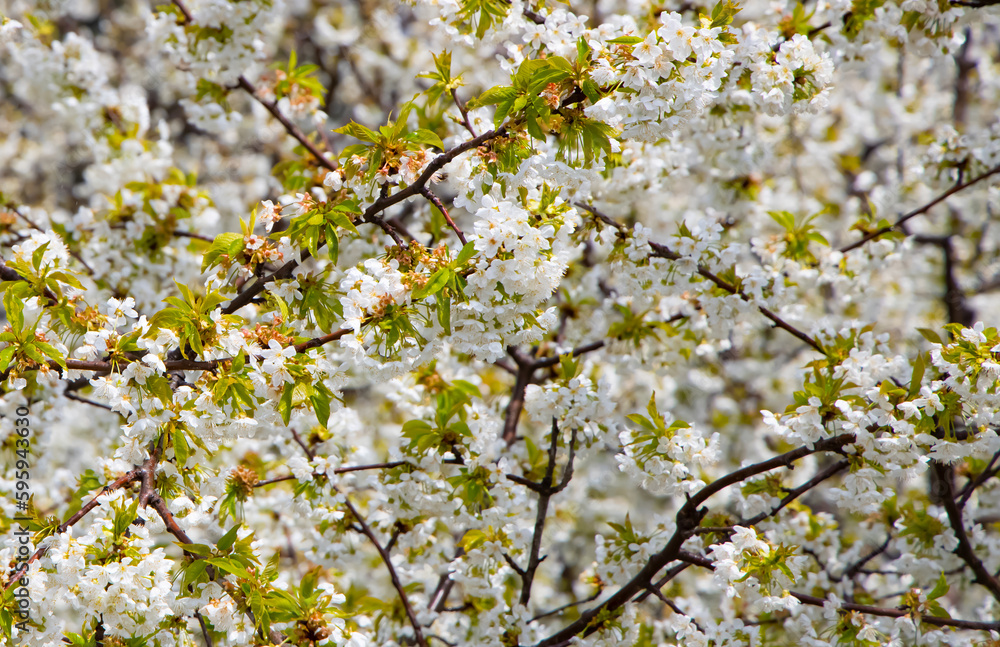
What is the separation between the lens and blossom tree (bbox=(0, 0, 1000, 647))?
2387mm

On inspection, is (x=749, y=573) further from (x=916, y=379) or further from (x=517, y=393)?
(x=517, y=393)

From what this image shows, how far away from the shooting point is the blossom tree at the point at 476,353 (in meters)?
2.39

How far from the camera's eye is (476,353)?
7.97ft

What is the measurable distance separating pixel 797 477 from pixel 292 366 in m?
5.82

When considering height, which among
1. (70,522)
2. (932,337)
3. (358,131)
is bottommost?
(70,522)

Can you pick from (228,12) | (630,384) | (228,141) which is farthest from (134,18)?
(630,384)

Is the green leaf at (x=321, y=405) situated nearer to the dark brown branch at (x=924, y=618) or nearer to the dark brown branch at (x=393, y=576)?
the dark brown branch at (x=393, y=576)

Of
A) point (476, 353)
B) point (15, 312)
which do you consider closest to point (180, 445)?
point (15, 312)

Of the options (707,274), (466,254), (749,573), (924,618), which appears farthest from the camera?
(707,274)

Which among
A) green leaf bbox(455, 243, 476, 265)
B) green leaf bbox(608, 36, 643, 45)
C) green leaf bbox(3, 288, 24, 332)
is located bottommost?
green leaf bbox(3, 288, 24, 332)

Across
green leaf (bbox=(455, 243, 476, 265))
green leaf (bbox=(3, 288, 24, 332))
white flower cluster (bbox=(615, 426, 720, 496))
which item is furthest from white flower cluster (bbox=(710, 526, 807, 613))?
green leaf (bbox=(3, 288, 24, 332))

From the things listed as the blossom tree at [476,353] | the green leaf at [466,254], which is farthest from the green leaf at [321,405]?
the green leaf at [466,254]

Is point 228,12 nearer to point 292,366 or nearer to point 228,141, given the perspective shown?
point 292,366

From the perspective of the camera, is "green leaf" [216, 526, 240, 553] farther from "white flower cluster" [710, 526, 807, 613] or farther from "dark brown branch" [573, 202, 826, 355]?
"dark brown branch" [573, 202, 826, 355]
